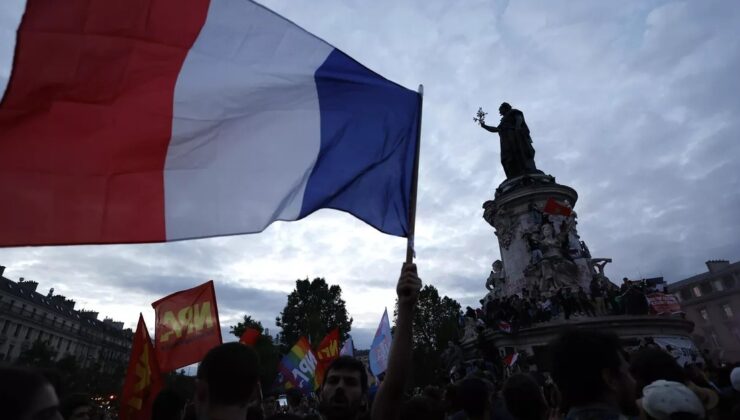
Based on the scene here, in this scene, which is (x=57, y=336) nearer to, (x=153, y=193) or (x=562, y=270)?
(x=562, y=270)

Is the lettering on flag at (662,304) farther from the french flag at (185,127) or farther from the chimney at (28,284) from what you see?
the chimney at (28,284)

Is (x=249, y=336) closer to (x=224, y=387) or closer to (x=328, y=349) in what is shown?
(x=328, y=349)

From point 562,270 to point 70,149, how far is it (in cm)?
2034

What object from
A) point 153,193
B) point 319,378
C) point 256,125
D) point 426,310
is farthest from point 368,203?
point 426,310

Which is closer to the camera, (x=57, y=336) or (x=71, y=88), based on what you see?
(x=71, y=88)

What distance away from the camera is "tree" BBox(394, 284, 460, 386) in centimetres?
4559

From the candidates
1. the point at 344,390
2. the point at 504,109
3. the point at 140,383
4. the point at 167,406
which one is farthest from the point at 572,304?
the point at 167,406

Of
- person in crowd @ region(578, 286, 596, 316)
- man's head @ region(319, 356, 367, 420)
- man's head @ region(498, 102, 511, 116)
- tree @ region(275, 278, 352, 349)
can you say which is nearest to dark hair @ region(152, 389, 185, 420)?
man's head @ region(319, 356, 367, 420)

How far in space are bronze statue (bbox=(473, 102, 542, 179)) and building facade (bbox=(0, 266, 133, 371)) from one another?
147ft

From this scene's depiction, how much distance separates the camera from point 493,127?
25031 mm

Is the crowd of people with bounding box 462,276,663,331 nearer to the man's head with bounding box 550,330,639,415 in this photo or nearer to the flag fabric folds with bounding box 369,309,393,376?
the flag fabric folds with bounding box 369,309,393,376

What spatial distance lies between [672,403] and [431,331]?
2042 inches

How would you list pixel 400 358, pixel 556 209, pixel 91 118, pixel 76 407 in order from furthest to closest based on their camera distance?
pixel 556 209 < pixel 76 407 < pixel 91 118 < pixel 400 358

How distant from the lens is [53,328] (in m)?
59.8
